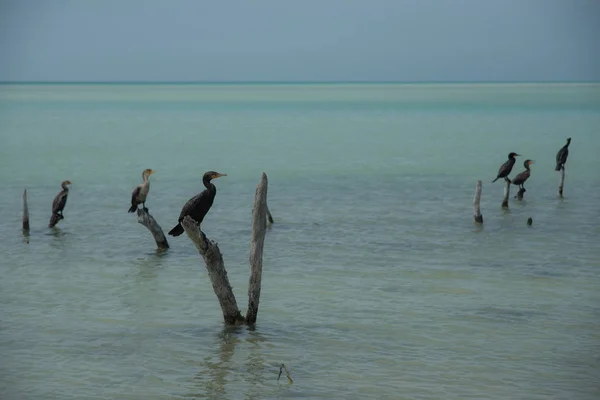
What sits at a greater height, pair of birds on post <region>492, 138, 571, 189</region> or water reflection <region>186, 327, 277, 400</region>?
pair of birds on post <region>492, 138, 571, 189</region>

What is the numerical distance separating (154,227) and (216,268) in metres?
6.68

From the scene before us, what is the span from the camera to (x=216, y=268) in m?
12.3

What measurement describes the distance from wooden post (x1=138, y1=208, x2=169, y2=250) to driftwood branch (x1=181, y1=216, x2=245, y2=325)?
533 cm

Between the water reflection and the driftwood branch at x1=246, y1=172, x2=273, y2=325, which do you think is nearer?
the water reflection

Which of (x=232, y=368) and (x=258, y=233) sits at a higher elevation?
(x=258, y=233)

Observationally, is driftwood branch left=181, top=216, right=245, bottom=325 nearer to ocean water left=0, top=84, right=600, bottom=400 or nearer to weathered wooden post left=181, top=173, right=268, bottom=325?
weathered wooden post left=181, top=173, right=268, bottom=325

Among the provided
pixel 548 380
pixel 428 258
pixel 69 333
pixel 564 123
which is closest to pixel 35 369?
pixel 69 333

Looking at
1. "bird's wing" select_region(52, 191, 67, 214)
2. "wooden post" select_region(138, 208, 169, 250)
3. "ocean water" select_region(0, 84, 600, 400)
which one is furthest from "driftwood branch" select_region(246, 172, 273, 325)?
"bird's wing" select_region(52, 191, 67, 214)

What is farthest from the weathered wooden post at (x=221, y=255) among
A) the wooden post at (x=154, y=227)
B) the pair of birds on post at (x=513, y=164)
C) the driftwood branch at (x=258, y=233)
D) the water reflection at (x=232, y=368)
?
the pair of birds on post at (x=513, y=164)

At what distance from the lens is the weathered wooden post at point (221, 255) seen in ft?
39.0

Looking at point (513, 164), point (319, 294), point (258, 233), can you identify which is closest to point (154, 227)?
point (319, 294)

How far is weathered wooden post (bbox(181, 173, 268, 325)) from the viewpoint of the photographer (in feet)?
39.0

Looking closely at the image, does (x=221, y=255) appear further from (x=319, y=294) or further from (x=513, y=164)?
(x=513, y=164)

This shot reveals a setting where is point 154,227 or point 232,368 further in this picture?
point 154,227
